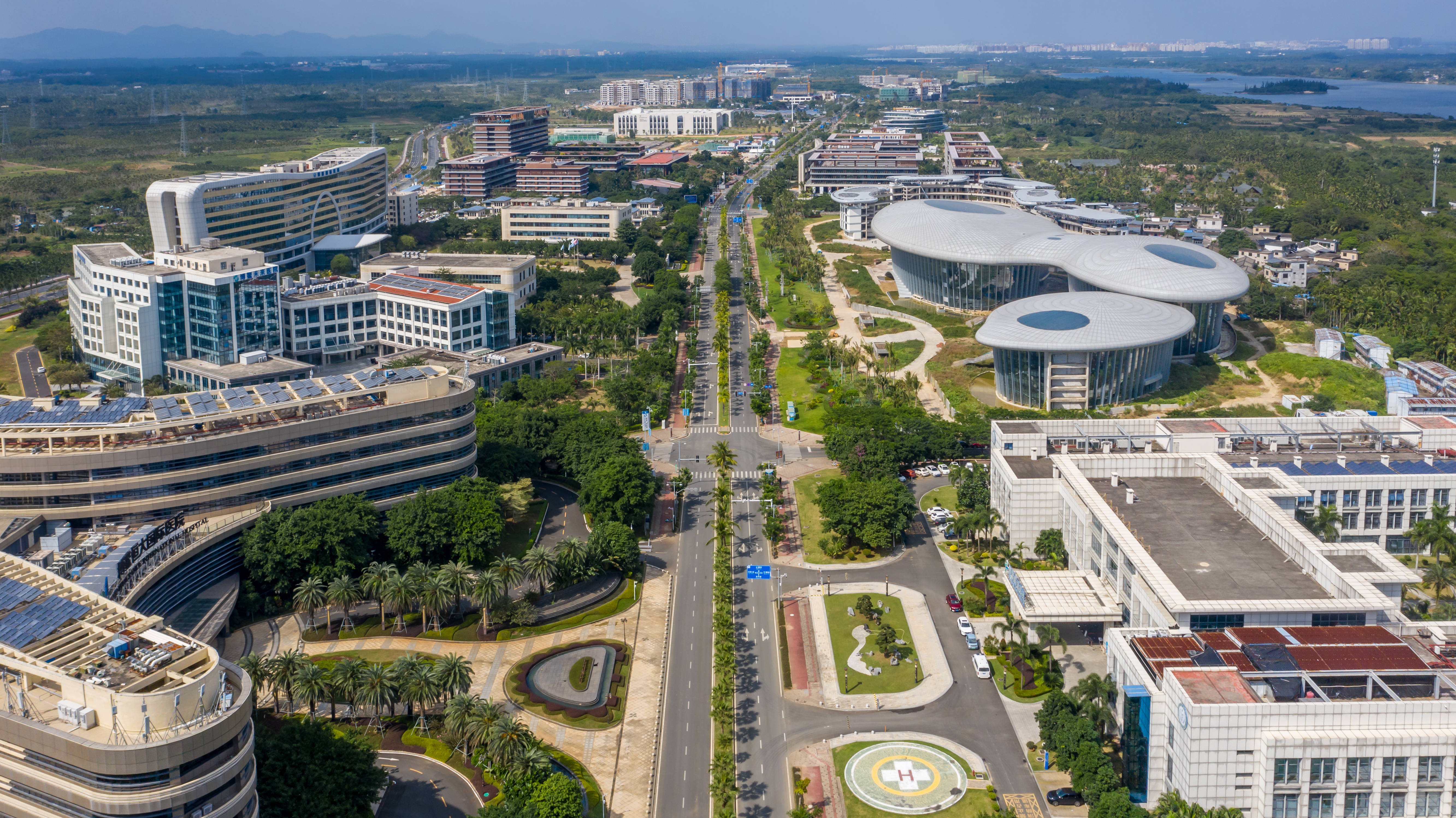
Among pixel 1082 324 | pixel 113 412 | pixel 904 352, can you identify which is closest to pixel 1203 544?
pixel 1082 324

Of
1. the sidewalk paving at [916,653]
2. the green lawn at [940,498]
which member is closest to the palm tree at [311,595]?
the sidewalk paving at [916,653]

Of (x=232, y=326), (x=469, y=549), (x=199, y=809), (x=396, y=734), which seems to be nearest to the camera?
(x=199, y=809)

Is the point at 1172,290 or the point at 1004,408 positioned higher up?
the point at 1172,290

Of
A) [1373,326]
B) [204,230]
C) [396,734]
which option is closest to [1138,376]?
[1373,326]

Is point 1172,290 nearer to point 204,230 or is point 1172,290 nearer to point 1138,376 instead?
point 1138,376

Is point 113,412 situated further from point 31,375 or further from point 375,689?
point 31,375

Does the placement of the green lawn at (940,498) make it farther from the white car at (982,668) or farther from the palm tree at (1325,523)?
the palm tree at (1325,523)

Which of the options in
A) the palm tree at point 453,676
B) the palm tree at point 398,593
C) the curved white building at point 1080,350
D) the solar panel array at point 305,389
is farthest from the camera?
the curved white building at point 1080,350
